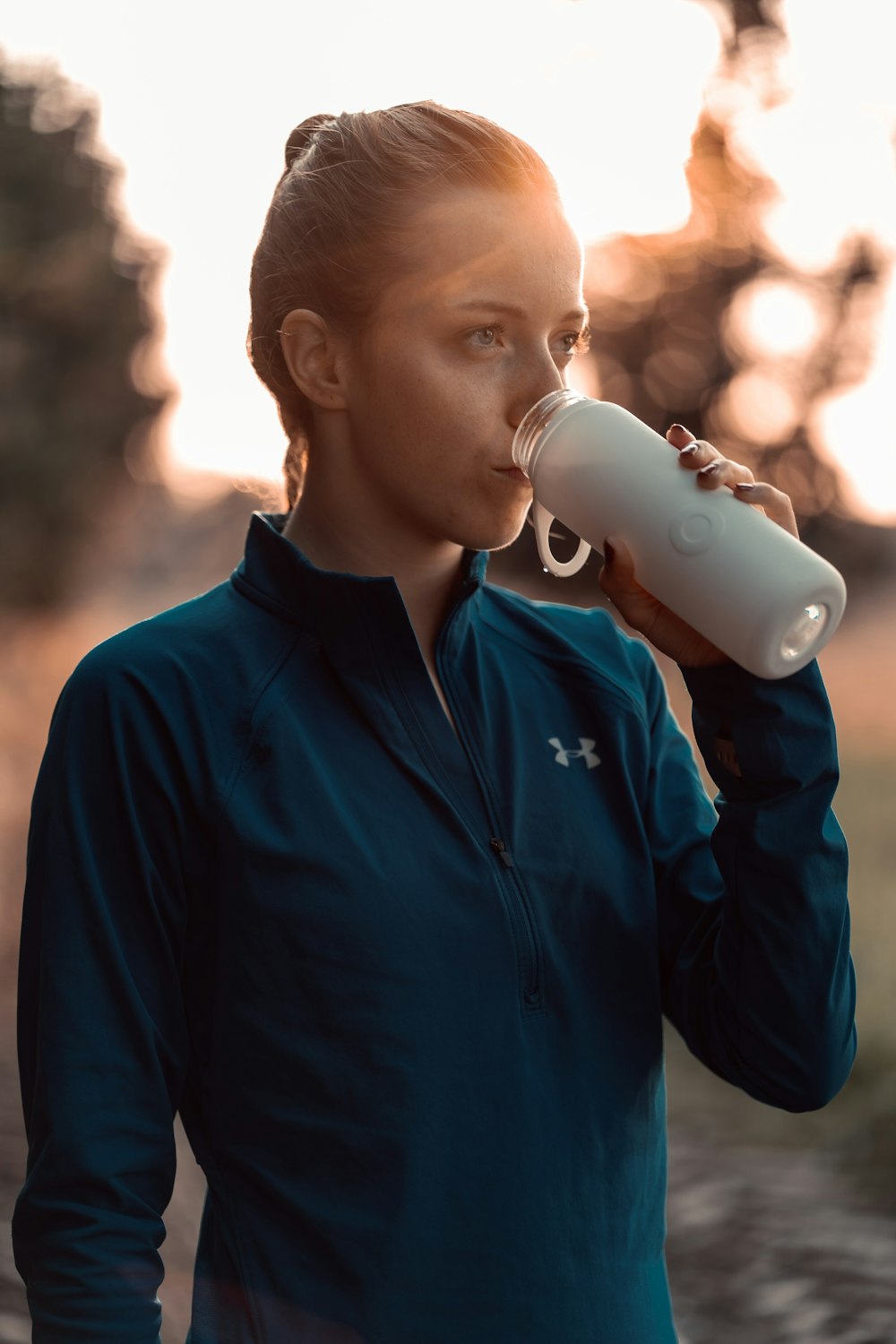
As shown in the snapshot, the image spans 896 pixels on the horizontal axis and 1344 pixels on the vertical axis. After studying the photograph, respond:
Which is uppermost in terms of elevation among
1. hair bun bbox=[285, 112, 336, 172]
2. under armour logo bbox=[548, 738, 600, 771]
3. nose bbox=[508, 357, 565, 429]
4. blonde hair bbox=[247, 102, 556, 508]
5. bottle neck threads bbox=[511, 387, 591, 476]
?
hair bun bbox=[285, 112, 336, 172]

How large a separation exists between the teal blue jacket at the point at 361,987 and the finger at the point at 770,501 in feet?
0.54

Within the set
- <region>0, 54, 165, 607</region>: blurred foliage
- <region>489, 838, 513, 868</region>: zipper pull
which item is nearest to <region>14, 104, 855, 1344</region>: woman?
<region>489, 838, 513, 868</region>: zipper pull

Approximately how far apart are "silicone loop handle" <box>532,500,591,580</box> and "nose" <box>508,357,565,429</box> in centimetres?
10

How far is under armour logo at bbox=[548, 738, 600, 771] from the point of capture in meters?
1.63

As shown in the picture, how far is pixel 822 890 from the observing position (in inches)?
59.0

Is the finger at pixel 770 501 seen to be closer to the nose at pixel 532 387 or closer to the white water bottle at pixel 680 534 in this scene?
the white water bottle at pixel 680 534

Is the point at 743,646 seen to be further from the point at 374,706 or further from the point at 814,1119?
the point at 814,1119

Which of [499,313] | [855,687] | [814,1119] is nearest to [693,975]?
[499,313]

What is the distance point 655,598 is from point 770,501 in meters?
0.17

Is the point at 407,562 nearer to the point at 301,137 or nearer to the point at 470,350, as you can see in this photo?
the point at 470,350

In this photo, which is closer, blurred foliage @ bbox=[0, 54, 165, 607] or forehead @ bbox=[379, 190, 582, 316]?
forehead @ bbox=[379, 190, 582, 316]

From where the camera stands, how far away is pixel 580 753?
64.9 inches

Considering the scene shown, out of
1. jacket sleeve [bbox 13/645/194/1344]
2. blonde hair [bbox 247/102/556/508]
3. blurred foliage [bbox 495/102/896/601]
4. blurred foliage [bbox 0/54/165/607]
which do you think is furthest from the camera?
blurred foliage [bbox 0/54/165/607]

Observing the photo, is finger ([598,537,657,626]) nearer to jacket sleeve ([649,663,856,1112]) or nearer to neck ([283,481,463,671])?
jacket sleeve ([649,663,856,1112])
